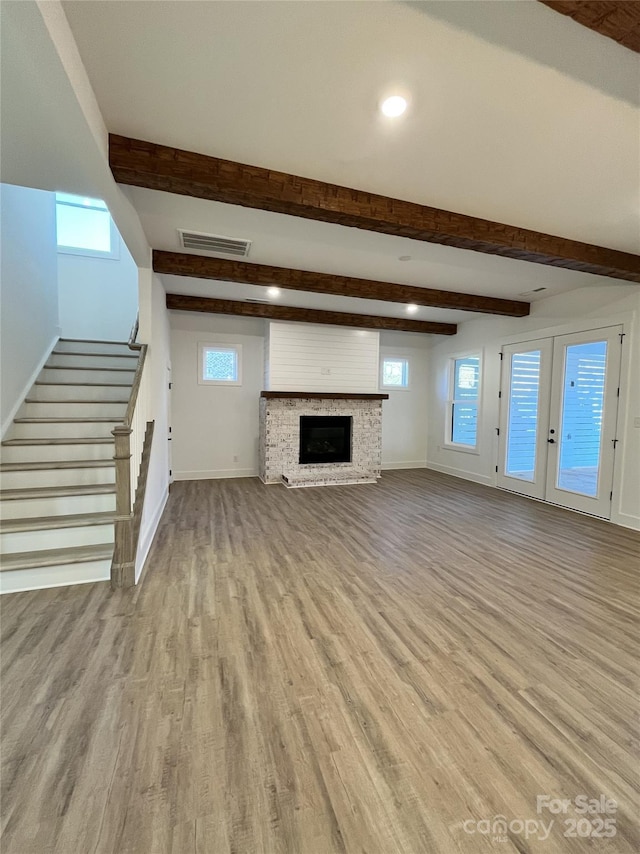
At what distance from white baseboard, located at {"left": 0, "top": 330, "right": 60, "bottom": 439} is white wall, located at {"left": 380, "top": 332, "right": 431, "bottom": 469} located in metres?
5.86

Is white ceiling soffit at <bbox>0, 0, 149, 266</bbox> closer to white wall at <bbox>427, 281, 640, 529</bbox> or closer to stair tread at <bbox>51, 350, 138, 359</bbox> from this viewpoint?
stair tread at <bbox>51, 350, 138, 359</bbox>

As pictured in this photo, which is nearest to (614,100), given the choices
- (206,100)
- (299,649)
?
(206,100)

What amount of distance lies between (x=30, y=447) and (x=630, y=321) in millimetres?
6780

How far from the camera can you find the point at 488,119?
2.03 meters

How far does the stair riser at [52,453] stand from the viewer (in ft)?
11.2

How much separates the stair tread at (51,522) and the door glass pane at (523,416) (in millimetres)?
5788

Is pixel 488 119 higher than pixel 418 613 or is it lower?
higher

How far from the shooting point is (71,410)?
410cm

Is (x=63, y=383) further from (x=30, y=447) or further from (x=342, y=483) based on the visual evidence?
(x=342, y=483)

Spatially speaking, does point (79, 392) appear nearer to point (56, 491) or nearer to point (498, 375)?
point (56, 491)

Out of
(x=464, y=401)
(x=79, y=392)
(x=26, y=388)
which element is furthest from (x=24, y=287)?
(x=464, y=401)

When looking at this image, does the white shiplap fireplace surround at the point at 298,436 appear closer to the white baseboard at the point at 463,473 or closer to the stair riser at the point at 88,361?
the white baseboard at the point at 463,473

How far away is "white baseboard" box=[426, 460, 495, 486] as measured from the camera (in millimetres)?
6721

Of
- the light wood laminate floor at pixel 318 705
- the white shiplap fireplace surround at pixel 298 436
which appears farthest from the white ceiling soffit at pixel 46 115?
the white shiplap fireplace surround at pixel 298 436
